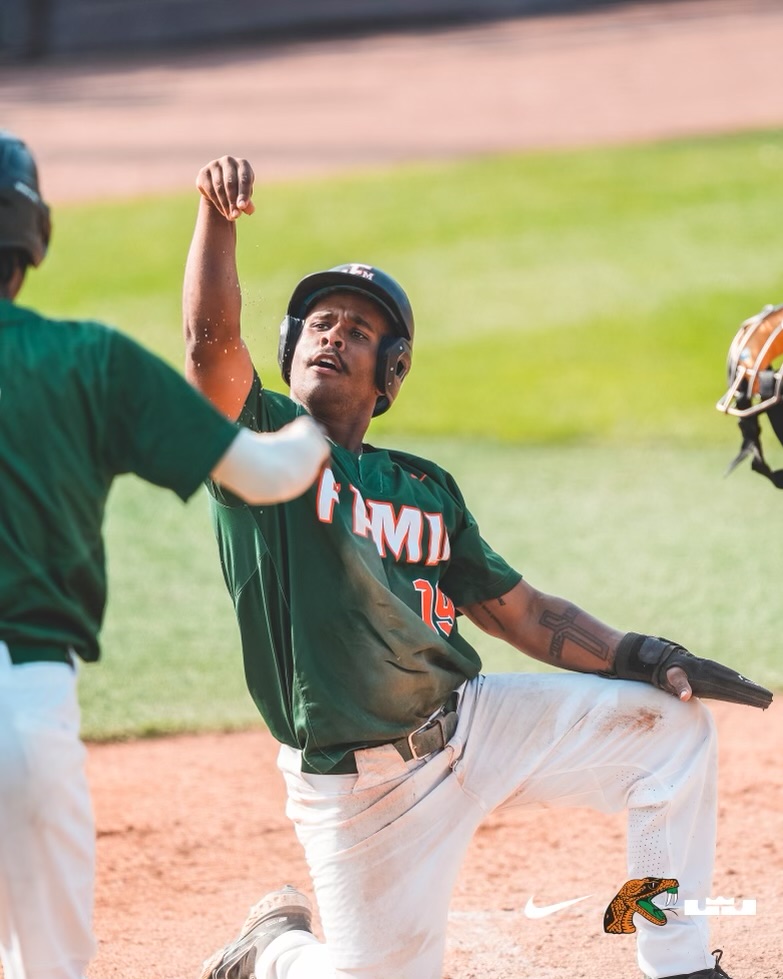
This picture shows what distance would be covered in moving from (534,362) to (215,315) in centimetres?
885

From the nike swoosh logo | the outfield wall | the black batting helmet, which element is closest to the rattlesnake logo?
the nike swoosh logo

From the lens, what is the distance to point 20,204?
278 centimetres

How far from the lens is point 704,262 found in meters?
14.0

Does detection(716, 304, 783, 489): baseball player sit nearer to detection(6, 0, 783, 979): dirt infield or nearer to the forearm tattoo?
the forearm tattoo

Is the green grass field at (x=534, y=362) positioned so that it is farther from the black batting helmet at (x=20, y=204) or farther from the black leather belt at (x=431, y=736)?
the black leather belt at (x=431, y=736)

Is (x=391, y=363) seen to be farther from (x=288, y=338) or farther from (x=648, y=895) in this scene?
(x=648, y=895)

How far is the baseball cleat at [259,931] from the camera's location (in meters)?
3.79

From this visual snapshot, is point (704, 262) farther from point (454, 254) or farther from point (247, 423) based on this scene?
point (247, 423)

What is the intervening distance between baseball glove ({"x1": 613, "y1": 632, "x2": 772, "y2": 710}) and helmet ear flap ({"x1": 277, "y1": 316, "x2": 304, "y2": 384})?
1.15m

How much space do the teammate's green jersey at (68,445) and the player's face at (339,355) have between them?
992mm

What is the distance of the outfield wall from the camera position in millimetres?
24188

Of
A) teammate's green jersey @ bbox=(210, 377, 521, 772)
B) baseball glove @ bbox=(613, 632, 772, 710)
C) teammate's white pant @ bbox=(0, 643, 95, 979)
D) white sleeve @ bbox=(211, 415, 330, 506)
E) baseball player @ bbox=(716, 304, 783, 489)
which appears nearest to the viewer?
teammate's white pant @ bbox=(0, 643, 95, 979)

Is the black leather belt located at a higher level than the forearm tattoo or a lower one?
lower

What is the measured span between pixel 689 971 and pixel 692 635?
330cm
